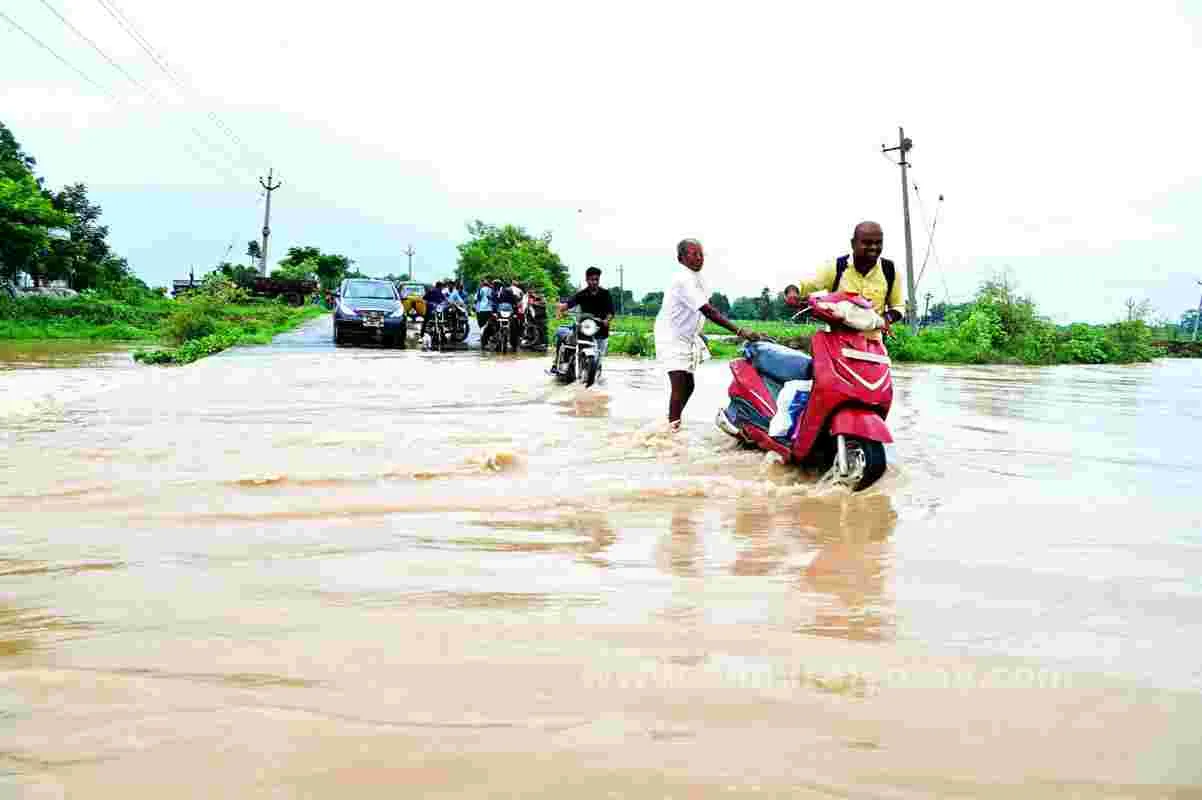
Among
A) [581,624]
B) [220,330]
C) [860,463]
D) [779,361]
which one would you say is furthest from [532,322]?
[581,624]

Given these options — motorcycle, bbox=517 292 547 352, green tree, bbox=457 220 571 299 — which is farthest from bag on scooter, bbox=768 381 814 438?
green tree, bbox=457 220 571 299

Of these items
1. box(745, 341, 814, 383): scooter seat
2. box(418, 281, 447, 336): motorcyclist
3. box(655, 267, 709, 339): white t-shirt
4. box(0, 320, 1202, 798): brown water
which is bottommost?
box(0, 320, 1202, 798): brown water

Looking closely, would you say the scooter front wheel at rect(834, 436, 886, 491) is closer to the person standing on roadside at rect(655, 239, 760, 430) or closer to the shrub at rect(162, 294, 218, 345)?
the person standing on roadside at rect(655, 239, 760, 430)

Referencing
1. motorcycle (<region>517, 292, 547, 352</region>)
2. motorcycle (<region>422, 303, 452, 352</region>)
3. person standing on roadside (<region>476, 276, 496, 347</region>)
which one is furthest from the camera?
motorcycle (<region>422, 303, 452, 352</region>)

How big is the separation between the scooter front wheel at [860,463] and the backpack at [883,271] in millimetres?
1214

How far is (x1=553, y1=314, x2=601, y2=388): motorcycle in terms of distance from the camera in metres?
12.2

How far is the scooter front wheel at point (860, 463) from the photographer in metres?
5.82

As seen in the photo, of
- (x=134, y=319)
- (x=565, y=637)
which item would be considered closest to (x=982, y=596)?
(x=565, y=637)

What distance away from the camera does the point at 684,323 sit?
8.24m

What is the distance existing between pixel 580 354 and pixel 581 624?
9.86m

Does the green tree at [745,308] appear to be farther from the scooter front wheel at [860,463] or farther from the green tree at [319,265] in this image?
the scooter front wheel at [860,463]

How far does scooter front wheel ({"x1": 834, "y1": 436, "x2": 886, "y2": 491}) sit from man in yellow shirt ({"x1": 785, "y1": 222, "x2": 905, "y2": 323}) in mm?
1079

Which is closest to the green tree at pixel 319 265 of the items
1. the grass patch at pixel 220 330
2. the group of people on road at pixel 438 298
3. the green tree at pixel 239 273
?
the green tree at pixel 239 273

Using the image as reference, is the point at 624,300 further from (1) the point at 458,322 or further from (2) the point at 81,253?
(1) the point at 458,322
